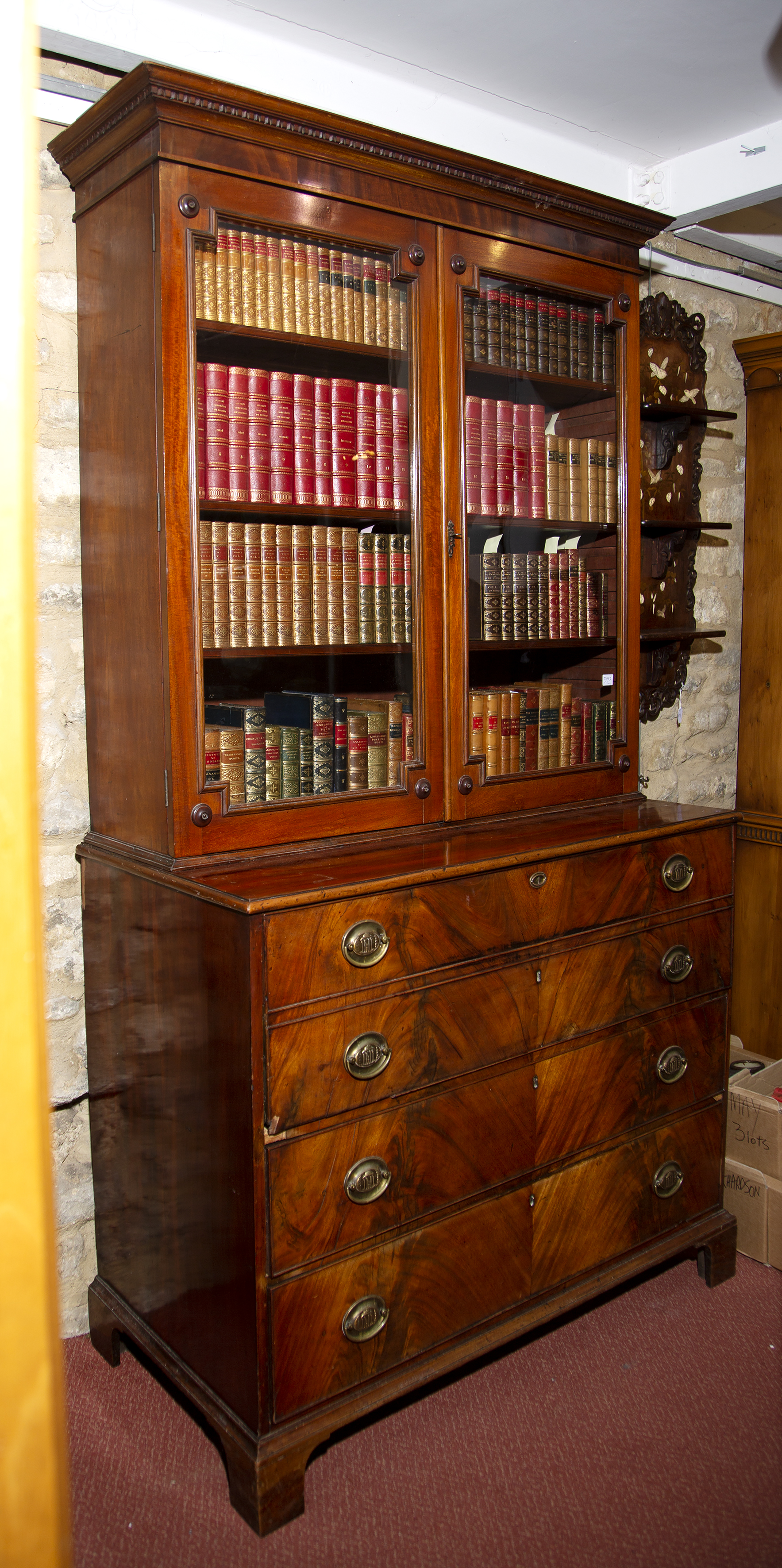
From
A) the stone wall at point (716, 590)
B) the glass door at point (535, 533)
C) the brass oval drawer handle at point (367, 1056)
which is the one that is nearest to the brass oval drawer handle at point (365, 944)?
the brass oval drawer handle at point (367, 1056)

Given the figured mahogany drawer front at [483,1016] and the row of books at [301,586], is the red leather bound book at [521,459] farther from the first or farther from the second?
the figured mahogany drawer front at [483,1016]

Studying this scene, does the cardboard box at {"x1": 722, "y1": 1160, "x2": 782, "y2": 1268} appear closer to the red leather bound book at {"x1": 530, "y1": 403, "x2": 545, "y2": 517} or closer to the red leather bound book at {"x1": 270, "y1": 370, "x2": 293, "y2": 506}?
the red leather bound book at {"x1": 530, "y1": 403, "x2": 545, "y2": 517}

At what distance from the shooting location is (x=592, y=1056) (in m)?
2.22

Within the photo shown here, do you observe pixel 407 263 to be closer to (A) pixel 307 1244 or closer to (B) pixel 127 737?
(B) pixel 127 737

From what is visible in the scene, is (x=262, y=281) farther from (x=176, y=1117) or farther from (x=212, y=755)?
(x=176, y=1117)

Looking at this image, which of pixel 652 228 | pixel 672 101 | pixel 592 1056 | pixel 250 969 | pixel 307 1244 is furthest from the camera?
pixel 672 101

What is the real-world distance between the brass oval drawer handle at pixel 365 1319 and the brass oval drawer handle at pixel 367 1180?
177mm

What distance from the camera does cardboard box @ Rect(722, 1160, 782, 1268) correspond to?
8.37ft

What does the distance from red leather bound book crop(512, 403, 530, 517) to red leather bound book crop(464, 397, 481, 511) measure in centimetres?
11

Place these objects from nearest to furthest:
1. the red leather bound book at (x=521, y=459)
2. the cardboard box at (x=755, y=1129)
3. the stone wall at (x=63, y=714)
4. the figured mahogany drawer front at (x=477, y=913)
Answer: the figured mahogany drawer front at (x=477, y=913) → the stone wall at (x=63, y=714) → the red leather bound book at (x=521, y=459) → the cardboard box at (x=755, y=1129)

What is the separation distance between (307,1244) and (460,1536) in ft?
1.73

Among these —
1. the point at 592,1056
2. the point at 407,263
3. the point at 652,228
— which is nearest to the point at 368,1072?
the point at 592,1056

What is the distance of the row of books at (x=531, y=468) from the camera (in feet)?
7.21

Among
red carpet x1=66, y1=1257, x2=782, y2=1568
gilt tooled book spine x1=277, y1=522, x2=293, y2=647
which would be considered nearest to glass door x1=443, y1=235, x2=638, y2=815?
gilt tooled book spine x1=277, y1=522, x2=293, y2=647
